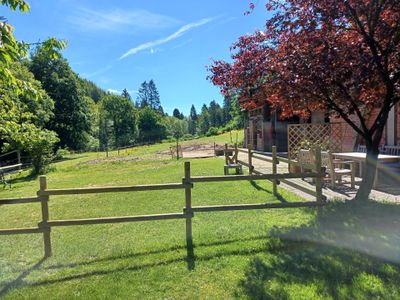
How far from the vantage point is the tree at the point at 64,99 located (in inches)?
1567

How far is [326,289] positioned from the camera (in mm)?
3158

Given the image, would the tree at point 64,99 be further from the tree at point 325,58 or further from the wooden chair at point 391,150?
the tree at point 325,58

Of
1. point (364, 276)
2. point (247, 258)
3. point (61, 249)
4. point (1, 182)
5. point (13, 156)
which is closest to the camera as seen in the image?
point (364, 276)

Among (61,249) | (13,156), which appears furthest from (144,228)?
(13,156)

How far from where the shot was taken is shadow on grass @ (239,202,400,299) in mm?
3145

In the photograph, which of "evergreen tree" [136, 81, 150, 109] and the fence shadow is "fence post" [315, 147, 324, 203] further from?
"evergreen tree" [136, 81, 150, 109]

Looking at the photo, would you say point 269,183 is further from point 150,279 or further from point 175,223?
point 150,279

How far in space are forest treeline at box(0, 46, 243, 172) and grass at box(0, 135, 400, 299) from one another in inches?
94.2

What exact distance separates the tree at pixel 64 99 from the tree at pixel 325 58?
1550 inches

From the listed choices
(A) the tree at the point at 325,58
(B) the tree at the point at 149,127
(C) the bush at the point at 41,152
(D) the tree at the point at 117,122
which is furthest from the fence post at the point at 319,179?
(B) the tree at the point at 149,127

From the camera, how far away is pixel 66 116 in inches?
1597

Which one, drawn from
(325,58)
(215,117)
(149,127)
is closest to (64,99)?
(149,127)

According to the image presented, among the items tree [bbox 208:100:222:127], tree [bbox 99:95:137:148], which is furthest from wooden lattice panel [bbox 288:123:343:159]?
tree [bbox 208:100:222:127]

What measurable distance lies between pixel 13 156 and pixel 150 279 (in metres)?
31.4
